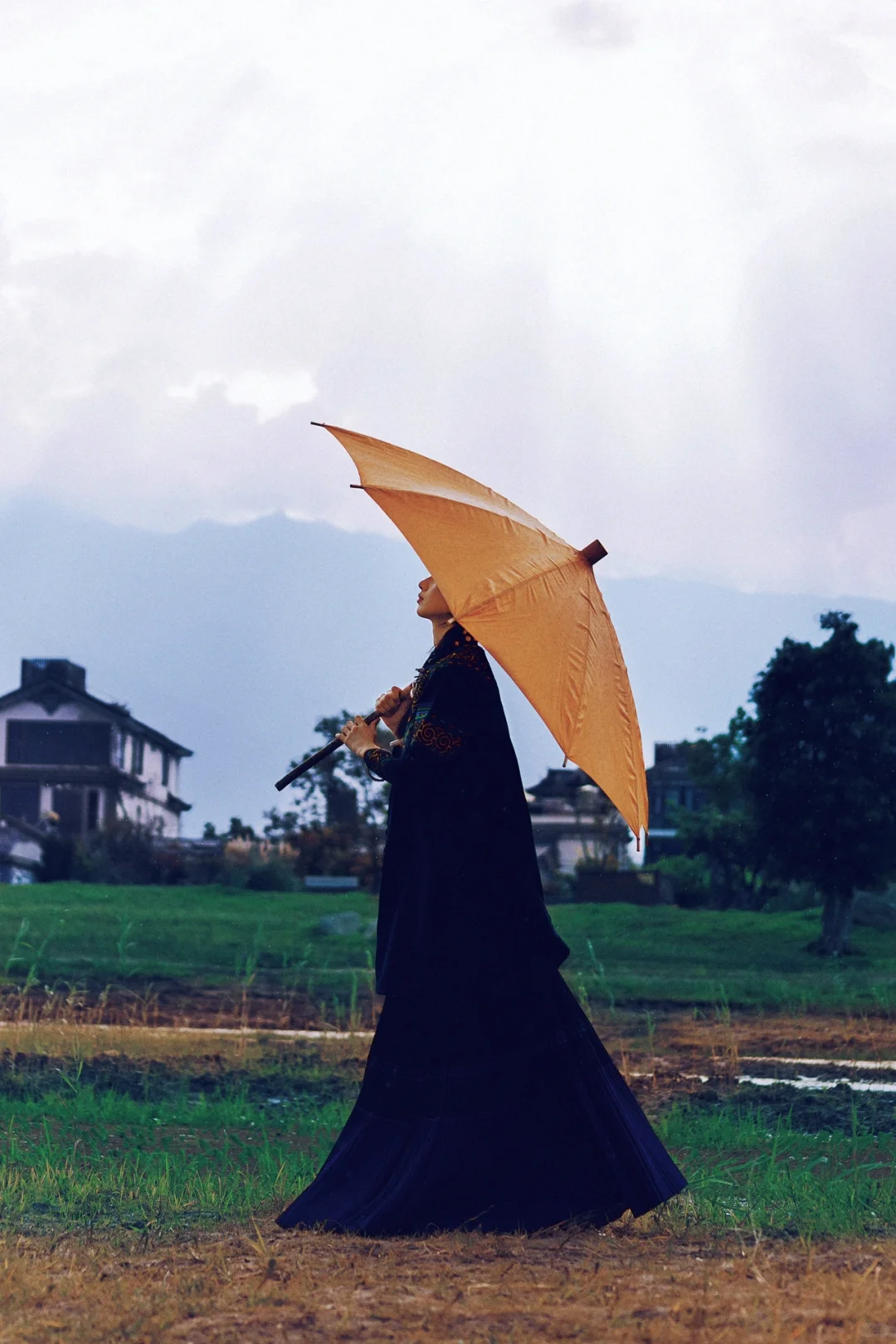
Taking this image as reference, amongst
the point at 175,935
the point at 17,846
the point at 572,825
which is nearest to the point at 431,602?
the point at 175,935

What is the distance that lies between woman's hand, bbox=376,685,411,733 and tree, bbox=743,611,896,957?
19092mm

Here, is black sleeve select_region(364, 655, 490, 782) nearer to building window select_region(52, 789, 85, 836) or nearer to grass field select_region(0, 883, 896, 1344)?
grass field select_region(0, 883, 896, 1344)

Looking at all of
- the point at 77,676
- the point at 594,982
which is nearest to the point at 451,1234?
the point at 594,982

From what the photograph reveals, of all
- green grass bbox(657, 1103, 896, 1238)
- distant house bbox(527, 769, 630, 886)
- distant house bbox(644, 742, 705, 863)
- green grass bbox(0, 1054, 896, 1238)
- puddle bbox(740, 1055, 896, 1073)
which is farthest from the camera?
distant house bbox(644, 742, 705, 863)

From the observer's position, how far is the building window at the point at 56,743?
166 ft

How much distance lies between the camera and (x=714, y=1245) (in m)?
4.94

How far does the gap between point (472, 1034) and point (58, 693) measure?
47.5 m

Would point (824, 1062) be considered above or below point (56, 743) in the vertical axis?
below

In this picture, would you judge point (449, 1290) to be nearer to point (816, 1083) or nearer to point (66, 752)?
point (816, 1083)

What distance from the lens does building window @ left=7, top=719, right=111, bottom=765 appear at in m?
50.5

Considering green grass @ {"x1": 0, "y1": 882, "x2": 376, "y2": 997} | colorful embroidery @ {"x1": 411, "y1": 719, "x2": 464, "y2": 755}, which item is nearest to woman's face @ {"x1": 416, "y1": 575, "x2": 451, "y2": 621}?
colorful embroidery @ {"x1": 411, "y1": 719, "x2": 464, "y2": 755}

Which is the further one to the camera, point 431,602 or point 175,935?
point 175,935

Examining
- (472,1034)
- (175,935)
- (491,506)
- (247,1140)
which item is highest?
(491,506)

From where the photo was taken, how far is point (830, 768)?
24.1 metres
